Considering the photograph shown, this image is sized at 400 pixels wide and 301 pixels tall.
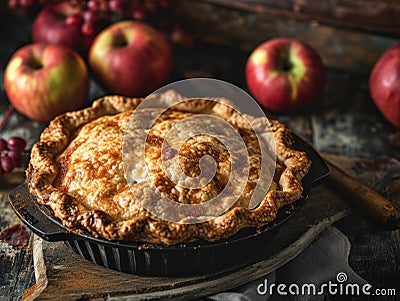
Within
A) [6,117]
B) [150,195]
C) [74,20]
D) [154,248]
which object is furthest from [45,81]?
[154,248]

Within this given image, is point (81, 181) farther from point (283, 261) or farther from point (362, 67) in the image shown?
point (362, 67)

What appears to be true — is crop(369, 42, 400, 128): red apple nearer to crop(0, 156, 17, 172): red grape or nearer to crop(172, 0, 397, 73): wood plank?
crop(172, 0, 397, 73): wood plank

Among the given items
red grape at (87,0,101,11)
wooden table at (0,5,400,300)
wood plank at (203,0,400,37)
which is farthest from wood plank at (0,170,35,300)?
wood plank at (203,0,400,37)

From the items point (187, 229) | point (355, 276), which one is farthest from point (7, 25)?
point (355, 276)

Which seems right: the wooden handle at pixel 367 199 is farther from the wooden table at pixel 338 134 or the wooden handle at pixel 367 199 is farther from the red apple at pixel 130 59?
the red apple at pixel 130 59

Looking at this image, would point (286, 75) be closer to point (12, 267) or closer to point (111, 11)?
point (111, 11)
